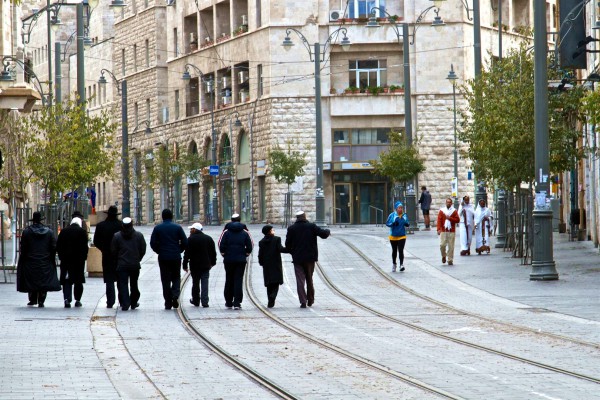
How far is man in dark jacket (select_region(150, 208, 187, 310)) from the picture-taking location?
24781 millimetres

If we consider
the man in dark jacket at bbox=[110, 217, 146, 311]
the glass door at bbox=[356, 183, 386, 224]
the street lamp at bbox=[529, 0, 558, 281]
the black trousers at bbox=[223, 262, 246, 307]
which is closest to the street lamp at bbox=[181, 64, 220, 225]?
the glass door at bbox=[356, 183, 386, 224]

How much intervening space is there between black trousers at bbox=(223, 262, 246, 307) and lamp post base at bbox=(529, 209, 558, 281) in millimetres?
7085

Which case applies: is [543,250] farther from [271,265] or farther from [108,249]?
[108,249]

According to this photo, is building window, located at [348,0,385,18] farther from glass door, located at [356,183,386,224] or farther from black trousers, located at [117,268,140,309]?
black trousers, located at [117,268,140,309]

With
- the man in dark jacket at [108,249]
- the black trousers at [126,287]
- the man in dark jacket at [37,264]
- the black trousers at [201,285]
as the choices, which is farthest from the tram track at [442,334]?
the man in dark jacket at [37,264]

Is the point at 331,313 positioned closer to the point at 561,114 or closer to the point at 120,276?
the point at 120,276

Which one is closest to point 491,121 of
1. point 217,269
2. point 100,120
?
point 217,269

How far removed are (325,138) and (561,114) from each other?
107 ft

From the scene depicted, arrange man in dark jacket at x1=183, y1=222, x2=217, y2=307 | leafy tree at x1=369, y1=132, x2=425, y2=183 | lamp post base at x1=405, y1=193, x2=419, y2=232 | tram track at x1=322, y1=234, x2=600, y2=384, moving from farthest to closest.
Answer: leafy tree at x1=369, y1=132, x2=425, y2=183
lamp post base at x1=405, y1=193, x2=419, y2=232
man in dark jacket at x1=183, y1=222, x2=217, y2=307
tram track at x1=322, y1=234, x2=600, y2=384

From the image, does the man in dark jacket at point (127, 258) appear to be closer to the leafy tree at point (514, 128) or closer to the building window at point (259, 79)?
the leafy tree at point (514, 128)

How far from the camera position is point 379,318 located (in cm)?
2230

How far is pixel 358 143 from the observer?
7244 cm

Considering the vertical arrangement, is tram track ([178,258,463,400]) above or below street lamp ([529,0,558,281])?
below

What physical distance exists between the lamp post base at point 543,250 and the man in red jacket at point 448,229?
5.97 m
